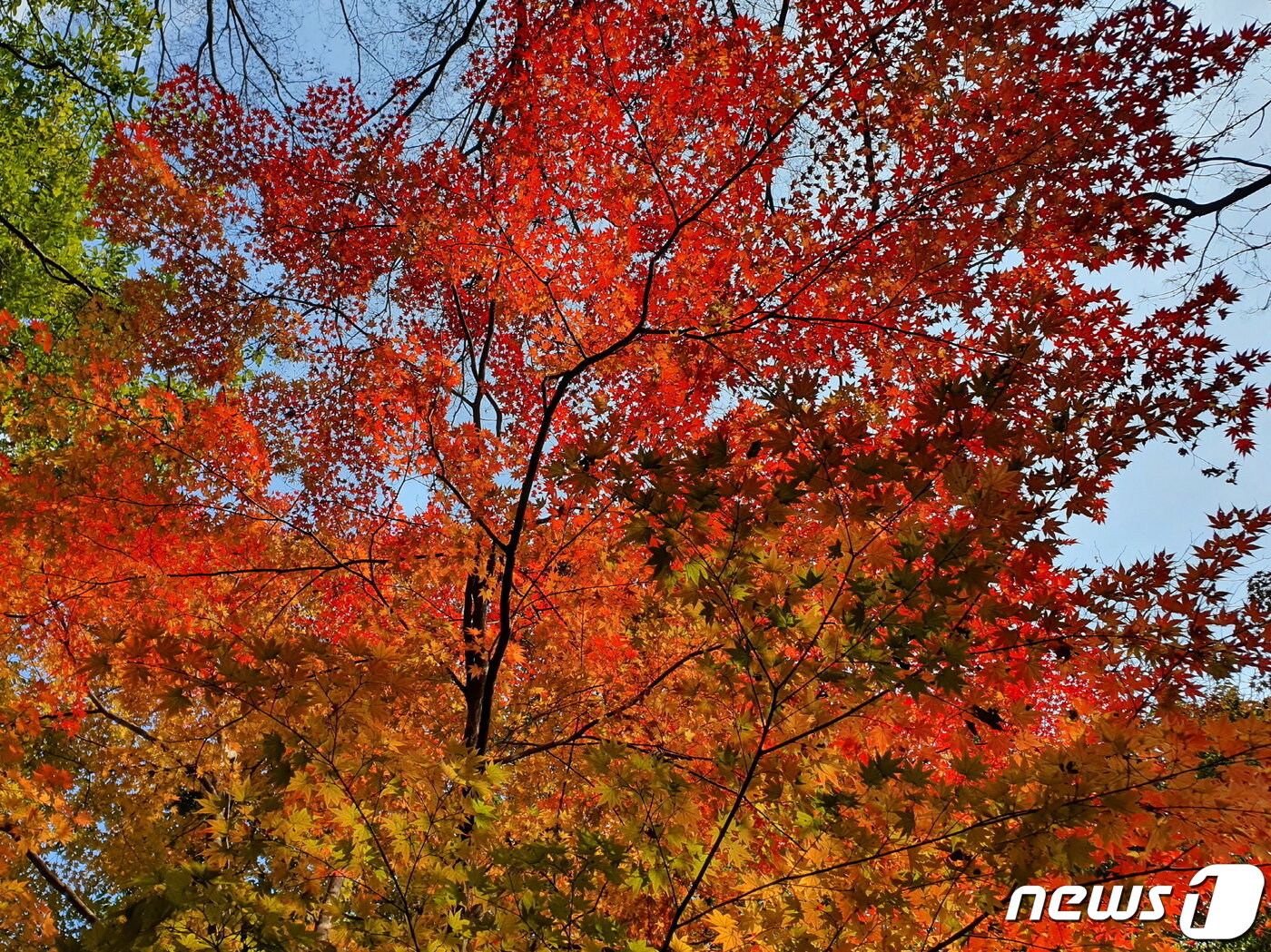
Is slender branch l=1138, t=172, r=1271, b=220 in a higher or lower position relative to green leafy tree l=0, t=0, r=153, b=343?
lower

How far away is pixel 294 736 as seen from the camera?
2.59 metres

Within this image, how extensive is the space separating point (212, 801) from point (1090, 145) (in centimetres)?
750

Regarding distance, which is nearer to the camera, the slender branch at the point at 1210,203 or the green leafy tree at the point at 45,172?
the slender branch at the point at 1210,203

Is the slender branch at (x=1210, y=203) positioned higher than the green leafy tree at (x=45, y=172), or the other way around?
the green leafy tree at (x=45, y=172)

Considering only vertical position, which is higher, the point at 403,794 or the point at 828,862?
the point at 403,794

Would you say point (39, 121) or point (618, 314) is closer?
point (618, 314)

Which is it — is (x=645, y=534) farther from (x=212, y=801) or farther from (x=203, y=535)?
(x=203, y=535)

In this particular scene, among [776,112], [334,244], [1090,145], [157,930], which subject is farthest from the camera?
[334,244]

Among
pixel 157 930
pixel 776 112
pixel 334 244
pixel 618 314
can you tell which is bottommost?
pixel 157 930

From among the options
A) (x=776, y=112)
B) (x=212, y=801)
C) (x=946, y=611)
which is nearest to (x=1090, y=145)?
(x=776, y=112)

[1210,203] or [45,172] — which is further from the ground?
[45,172]

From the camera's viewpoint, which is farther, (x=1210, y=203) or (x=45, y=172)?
(x=45, y=172)

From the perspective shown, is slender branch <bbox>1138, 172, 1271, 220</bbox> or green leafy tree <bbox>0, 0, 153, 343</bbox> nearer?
slender branch <bbox>1138, 172, 1271, 220</bbox>

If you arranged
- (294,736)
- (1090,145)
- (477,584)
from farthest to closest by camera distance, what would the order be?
1. (477,584)
2. (1090,145)
3. (294,736)
